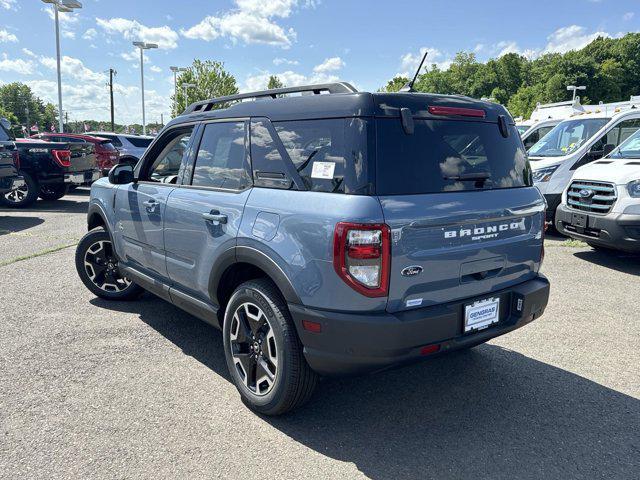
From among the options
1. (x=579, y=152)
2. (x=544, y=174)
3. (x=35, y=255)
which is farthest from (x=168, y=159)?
(x=579, y=152)

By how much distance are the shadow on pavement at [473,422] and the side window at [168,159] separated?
1.52m

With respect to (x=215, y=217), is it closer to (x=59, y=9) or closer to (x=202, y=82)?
(x=59, y=9)

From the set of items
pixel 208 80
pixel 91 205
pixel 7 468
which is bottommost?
pixel 7 468

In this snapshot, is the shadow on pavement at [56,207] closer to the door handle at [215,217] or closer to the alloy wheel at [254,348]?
the door handle at [215,217]

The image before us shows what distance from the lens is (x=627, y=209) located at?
248 inches

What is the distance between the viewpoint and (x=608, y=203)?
21.6 feet

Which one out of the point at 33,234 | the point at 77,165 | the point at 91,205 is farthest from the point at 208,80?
the point at 91,205

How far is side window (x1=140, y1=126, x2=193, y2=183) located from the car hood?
18.1 ft

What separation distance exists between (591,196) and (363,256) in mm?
5631

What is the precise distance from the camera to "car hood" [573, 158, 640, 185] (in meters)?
6.48

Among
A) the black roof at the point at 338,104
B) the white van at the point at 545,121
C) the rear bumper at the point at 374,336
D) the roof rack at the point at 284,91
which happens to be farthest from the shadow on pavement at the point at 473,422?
the white van at the point at 545,121

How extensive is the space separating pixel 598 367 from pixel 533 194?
1489 mm

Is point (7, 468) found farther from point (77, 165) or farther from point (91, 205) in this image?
point (77, 165)

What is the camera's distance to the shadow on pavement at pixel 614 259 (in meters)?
6.68
